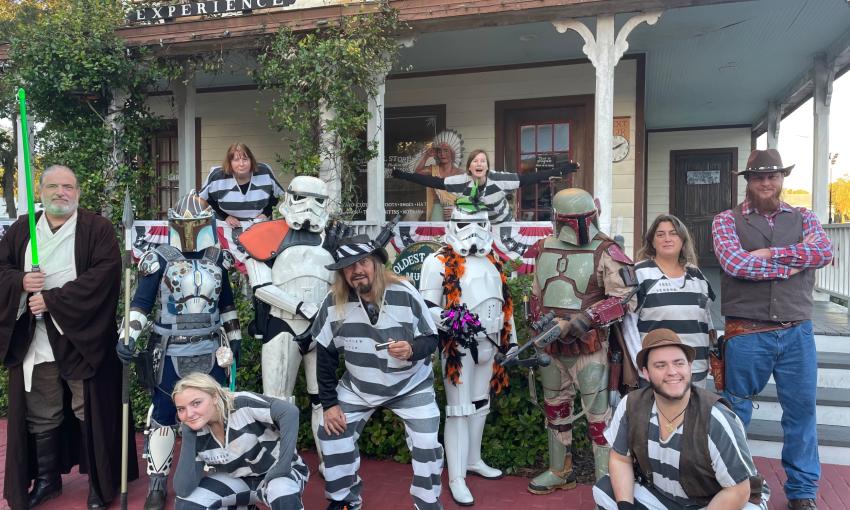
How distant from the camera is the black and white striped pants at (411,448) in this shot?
10.8 ft

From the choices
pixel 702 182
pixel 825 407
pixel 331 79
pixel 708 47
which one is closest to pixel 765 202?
pixel 825 407

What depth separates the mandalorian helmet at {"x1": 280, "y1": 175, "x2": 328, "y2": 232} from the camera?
3887 millimetres

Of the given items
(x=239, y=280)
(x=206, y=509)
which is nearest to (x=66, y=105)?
(x=239, y=280)

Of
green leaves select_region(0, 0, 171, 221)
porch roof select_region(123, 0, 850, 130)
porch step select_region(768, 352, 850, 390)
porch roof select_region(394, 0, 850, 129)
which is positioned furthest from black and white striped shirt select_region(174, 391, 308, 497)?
green leaves select_region(0, 0, 171, 221)

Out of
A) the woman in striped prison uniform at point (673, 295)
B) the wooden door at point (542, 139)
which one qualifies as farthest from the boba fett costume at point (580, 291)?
the wooden door at point (542, 139)

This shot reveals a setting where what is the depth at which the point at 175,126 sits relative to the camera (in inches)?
393

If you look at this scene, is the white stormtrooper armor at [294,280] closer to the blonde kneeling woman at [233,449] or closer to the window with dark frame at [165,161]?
the blonde kneeling woman at [233,449]

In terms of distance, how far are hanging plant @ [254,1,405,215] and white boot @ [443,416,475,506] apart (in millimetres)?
3416

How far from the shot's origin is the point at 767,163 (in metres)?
3.54

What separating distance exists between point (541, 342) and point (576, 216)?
78 cm

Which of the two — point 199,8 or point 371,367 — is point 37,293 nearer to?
point 371,367

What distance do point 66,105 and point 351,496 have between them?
6155 mm

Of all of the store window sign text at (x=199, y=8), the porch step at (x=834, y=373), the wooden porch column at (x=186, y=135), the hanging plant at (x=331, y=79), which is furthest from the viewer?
the wooden porch column at (x=186, y=135)

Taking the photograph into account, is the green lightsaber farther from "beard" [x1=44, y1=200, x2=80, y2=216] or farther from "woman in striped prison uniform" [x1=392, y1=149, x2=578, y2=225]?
"woman in striped prison uniform" [x1=392, y1=149, x2=578, y2=225]
